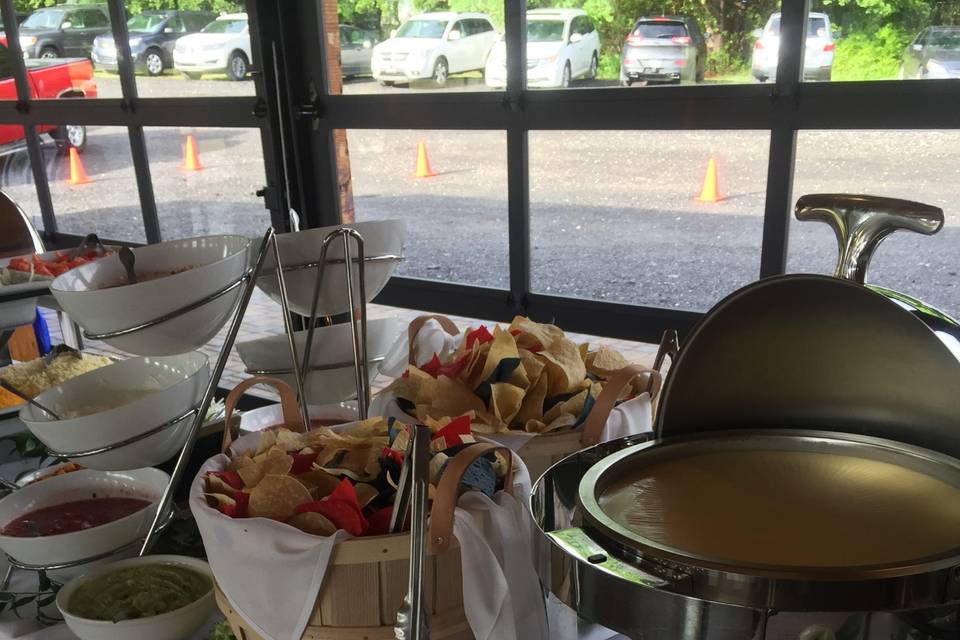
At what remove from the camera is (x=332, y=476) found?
82 centimetres

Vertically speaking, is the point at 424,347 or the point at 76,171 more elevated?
the point at 424,347

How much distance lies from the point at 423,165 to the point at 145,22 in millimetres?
1185

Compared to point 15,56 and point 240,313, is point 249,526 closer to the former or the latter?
point 240,313

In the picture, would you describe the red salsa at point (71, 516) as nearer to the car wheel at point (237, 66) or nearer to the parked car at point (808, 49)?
the parked car at point (808, 49)

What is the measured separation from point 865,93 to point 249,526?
1.34 meters

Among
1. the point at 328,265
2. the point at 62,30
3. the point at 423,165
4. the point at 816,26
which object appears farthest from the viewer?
the point at 62,30

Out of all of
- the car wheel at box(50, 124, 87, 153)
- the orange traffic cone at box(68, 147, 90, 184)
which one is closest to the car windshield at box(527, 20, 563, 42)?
the car wheel at box(50, 124, 87, 153)

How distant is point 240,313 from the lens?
1074 mm

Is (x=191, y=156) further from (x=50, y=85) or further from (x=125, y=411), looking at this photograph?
(x=125, y=411)

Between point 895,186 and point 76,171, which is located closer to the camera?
point 895,186

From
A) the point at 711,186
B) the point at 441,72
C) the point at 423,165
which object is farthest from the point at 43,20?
the point at 711,186

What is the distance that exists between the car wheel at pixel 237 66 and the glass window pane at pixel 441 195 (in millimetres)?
429

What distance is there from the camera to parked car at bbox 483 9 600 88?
6.17 feet

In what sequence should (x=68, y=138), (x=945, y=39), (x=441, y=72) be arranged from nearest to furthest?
1. (x=945, y=39)
2. (x=441, y=72)
3. (x=68, y=138)
